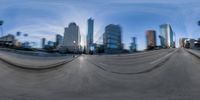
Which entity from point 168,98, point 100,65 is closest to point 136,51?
point 100,65

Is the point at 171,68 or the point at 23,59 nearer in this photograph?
the point at 171,68

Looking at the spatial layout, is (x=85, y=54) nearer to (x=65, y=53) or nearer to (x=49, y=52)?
(x=65, y=53)

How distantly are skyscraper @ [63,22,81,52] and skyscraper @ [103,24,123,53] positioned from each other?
61cm

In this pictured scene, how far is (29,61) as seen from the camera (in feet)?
18.3

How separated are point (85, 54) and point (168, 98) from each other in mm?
3039

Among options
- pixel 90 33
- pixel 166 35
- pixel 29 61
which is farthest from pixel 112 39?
pixel 29 61

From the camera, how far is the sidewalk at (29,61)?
541cm

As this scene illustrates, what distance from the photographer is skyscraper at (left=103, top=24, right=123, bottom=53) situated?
203 inches

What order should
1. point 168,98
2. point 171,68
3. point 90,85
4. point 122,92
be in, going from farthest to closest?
point 171,68 → point 90,85 → point 122,92 → point 168,98

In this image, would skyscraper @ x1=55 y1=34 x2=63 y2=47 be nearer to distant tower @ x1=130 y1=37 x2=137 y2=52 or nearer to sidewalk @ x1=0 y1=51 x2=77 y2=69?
sidewalk @ x1=0 y1=51 x2=77 y2=69

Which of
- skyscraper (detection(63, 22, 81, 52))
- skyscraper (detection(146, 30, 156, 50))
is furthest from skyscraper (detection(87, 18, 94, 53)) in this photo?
skyscraper (detection(146, 30, 156, 50))

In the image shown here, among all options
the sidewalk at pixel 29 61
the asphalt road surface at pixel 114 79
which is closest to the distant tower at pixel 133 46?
the asphalt road surface at pixel 114 79

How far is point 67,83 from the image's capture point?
4.73 metres

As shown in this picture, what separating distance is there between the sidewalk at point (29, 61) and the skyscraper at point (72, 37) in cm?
45
